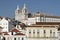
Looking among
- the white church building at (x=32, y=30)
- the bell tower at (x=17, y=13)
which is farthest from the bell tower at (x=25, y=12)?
the bell tower at (x=17, y=13)

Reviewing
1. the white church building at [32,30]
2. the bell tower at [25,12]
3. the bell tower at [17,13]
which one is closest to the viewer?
the white church building at [32,30]

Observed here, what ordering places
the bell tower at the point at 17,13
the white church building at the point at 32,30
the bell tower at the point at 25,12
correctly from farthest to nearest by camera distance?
the bell tower at the point at 17,13 → the bell tower at the point at 25,12 → the white church building at the point at 32,30

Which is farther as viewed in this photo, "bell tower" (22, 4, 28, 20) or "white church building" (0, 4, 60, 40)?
"bell tower" (22, 4, 28, 20)

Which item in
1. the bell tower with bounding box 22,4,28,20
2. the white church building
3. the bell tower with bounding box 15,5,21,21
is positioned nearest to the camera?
the white church building

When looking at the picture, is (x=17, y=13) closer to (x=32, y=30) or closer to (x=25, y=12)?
(x=25, y=12)

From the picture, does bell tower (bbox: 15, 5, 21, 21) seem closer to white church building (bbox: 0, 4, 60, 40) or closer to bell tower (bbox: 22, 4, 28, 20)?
white church building (bbox: 0, 4, 60, 40)

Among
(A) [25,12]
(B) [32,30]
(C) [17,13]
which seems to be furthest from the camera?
(C) [17,13]

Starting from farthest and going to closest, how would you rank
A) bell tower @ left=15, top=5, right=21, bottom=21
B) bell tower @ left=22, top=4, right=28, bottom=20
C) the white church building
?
bell tower @ left=15, top=5, right=21, bottom=21
bell tower @ left=22, top=4, right=28, bottom=20
the white church building

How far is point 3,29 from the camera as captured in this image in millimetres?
65125

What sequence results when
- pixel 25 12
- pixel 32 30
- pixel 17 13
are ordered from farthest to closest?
pixel 17 13 < pixel 25 12 < pixel 32 30

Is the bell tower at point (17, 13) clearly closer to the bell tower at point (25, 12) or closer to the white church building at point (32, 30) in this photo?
the white church building at point (32, 30)

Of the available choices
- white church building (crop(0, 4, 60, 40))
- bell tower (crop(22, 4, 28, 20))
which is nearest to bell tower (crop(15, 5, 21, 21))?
white church building (crop(0, 4, 60, 40))

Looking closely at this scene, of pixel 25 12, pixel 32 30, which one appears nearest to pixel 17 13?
pixel 25 12

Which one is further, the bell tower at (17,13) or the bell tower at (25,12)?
the bell tower at (17,13)
